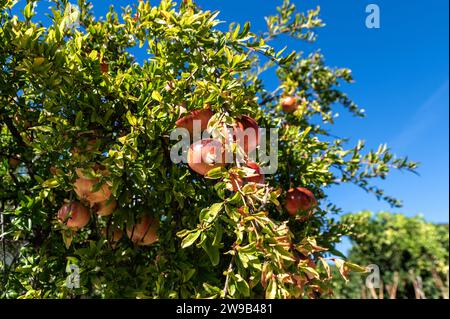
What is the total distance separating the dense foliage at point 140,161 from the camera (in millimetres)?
1146

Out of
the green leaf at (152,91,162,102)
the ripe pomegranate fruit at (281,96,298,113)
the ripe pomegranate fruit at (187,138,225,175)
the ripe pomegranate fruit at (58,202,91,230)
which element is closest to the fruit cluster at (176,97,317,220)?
the ripe pomegranate fruit at (187,138,225,175)

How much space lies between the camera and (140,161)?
132cm

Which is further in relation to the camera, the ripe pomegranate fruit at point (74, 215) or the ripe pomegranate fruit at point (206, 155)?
the ripe pomegranate fruit at point (74, 215)

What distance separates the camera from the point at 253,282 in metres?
1.10

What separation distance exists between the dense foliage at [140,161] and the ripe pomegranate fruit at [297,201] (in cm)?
8

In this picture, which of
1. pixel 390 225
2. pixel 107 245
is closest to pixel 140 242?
pixel 107 245

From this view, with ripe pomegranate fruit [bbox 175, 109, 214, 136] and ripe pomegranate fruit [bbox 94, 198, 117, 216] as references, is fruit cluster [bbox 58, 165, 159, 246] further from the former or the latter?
ripe pomegranate fruit [bbox 175, 109, 214, 136]

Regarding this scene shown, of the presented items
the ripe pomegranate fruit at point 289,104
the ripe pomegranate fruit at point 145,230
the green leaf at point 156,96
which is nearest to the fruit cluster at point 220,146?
the green leaf at point 156,96

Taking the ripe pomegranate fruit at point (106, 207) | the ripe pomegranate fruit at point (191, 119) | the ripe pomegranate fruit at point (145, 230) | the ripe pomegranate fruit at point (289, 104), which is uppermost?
the ripe pomegranate fruit at point (289, 104)

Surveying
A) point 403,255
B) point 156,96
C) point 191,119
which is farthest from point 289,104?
point 403,255

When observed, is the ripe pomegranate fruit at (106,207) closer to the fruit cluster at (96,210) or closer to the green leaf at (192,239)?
the fruit cluster at (96,210)

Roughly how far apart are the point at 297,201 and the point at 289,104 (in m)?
1.00

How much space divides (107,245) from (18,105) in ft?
2.13

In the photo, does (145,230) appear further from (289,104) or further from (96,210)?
(289,104)
